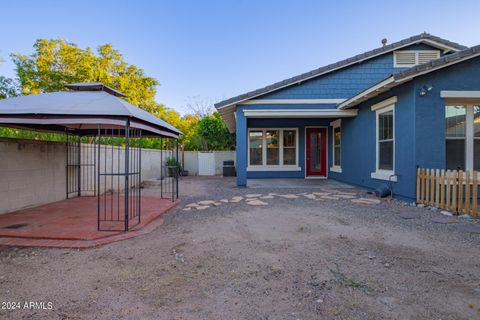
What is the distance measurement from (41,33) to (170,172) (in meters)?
11.7

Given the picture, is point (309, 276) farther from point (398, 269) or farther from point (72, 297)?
point (72, 297)

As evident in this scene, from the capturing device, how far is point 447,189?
546 cm

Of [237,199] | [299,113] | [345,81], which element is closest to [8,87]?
[237,199]

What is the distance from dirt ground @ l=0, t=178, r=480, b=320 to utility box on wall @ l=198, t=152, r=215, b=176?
11589mm

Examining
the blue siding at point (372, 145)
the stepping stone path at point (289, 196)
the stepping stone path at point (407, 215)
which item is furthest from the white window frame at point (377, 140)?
the stepping stone path at point (289, 196)

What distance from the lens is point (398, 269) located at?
289cm

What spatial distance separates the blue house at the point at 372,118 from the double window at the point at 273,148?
0.05 m

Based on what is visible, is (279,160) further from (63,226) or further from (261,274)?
(261,274)

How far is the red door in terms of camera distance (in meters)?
12.1

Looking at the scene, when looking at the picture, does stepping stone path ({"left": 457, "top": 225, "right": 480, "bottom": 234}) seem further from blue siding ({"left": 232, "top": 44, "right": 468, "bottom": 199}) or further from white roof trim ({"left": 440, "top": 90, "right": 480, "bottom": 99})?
white roof trim ({"left": 440, "top": 90, "right": 480, "bottom": 99})

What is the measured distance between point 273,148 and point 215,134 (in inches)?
254

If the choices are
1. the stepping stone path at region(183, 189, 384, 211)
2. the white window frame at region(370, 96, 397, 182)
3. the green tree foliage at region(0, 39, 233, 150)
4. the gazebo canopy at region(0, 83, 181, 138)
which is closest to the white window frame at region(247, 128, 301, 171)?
the stepping stone path at region(183, 189, 384, 211)

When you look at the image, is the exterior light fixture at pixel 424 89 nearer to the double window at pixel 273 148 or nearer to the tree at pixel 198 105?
the double window at pixel 273 148

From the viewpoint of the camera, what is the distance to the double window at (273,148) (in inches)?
478
